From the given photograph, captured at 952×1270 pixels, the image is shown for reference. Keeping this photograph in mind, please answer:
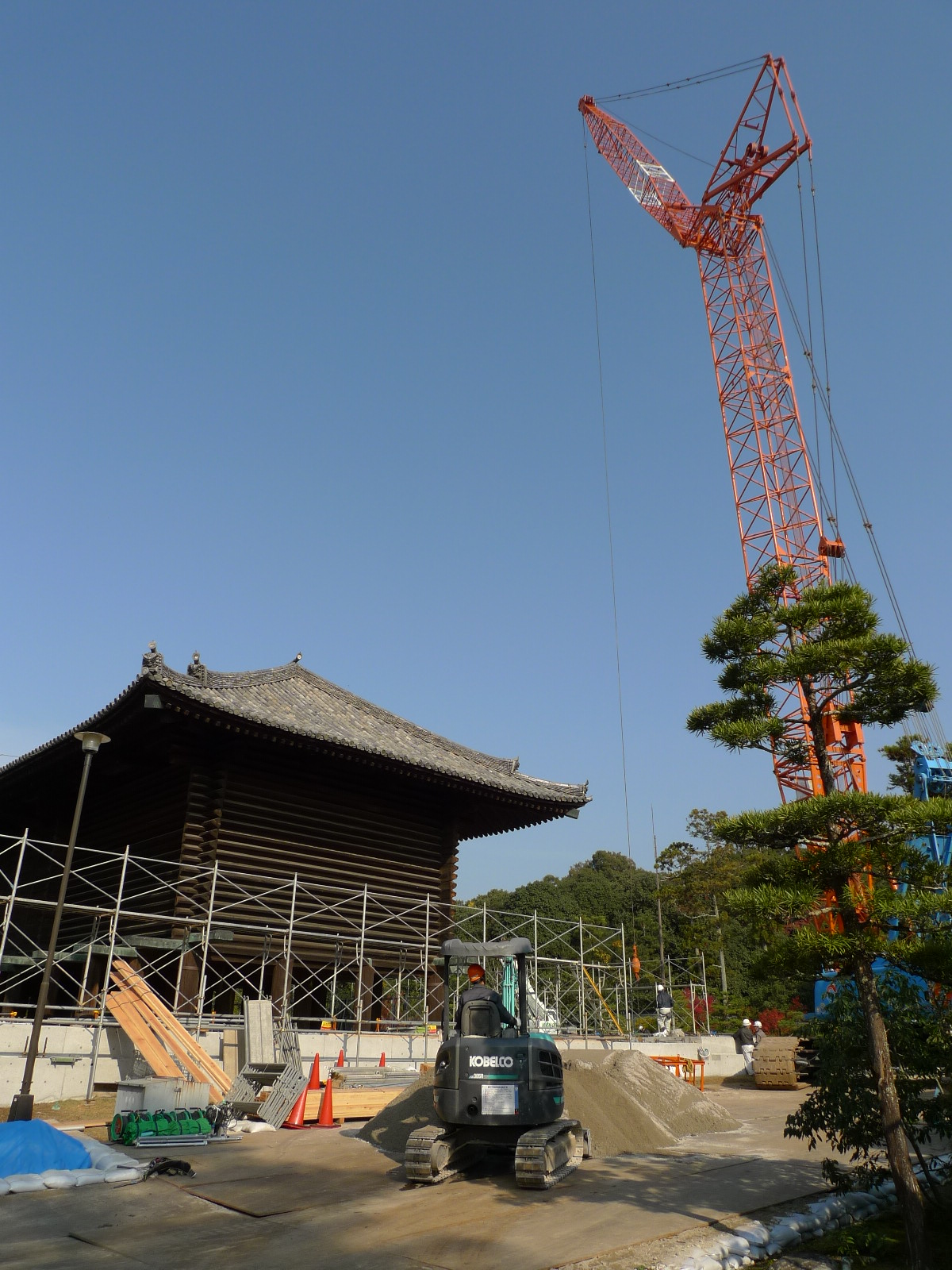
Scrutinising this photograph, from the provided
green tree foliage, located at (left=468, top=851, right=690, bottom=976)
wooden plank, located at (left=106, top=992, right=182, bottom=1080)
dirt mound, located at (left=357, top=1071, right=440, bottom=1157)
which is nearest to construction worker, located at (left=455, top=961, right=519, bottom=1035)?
dirt mound, located at (left=357, top=1071, right=440, bottom=1157)

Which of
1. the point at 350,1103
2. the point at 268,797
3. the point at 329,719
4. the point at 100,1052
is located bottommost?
the point at 350,1103

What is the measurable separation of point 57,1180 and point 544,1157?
4784 millimetres

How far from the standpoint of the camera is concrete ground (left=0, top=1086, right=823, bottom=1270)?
270 inches

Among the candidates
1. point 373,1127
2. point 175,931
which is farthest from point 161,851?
point 373,1127

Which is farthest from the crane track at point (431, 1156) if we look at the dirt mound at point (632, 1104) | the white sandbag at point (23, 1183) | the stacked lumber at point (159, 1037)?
the stacked lumber at point (159, 1037)

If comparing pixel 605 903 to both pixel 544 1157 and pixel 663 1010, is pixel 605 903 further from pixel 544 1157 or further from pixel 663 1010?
pixel 544 1157

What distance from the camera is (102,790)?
74.0 feet

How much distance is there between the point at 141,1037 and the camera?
1485 cm

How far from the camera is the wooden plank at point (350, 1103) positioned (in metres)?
14.3

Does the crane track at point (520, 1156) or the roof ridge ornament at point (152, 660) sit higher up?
the roof ridge ornament at point (152, 660)

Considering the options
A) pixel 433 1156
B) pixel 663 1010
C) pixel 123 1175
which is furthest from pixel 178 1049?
pixel 663 1010

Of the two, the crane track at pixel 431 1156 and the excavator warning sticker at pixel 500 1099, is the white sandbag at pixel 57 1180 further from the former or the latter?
the excavator warning sticker at pixel 500 1099

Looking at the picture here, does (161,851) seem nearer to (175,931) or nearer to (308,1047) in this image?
(175,931)

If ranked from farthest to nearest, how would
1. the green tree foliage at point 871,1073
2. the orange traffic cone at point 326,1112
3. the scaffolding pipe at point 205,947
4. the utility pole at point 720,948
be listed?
1. the utility pole at point 720,948
2. the scaffolding pipe at point 205,947
3. the orange traffic cone at point 326,1112
4. the green tree foliage at point 871,1073
